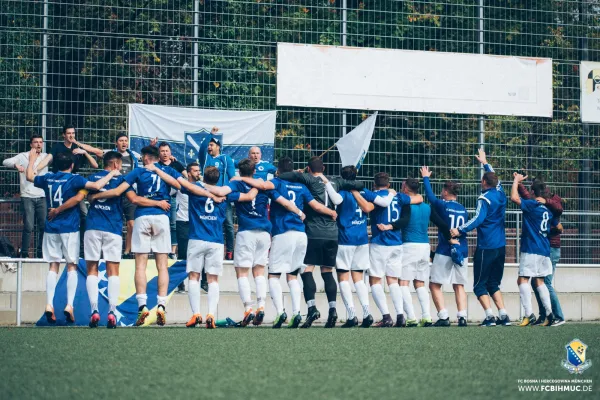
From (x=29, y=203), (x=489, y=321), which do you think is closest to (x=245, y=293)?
(x=489, y=321)

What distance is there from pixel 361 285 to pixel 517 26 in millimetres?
7018

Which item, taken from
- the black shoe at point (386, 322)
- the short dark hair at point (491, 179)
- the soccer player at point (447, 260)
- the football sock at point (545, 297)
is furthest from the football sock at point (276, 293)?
the football sock at point (545, 297)

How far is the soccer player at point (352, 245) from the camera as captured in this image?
12.9 meters

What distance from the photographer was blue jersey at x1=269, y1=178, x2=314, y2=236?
40.3ft

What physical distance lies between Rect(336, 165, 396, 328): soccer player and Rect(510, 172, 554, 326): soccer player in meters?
2.46

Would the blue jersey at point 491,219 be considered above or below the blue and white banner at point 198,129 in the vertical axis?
below

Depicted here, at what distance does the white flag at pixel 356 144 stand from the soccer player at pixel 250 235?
11.5ft

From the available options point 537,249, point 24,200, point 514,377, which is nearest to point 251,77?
point 24,200

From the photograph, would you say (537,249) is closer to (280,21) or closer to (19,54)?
(280,21)

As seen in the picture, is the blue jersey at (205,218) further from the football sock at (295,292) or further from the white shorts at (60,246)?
the white shorts at (60,246)

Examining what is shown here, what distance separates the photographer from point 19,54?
15.1 metres

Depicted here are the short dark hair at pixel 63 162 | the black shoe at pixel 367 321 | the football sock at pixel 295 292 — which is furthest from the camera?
the black shoe at pixel 367 321

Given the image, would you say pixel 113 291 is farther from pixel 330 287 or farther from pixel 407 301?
pixel 407 301

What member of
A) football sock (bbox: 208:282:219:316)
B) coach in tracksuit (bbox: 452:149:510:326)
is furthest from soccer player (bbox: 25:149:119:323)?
coach in tracksuit (bbox: 452:149:510:326)
